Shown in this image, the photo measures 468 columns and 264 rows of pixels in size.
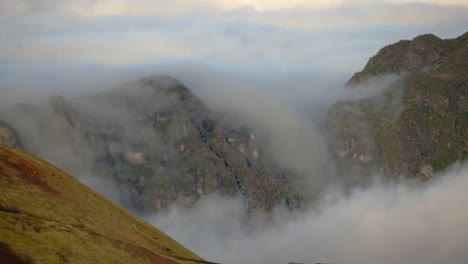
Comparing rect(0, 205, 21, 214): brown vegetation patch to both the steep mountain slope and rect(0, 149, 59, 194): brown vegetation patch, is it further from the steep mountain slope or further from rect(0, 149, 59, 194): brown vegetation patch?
rect(0, 149, 59, 194): brown vegetation patch

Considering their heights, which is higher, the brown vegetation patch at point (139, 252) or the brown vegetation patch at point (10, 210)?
the brown vegetation patch at point (10, 210)

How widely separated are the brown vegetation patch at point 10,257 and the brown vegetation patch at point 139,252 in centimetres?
2702

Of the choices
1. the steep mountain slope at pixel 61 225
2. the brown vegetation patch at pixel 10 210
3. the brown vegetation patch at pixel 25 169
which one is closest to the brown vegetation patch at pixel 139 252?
the steep mountain slope at pixel 61 225

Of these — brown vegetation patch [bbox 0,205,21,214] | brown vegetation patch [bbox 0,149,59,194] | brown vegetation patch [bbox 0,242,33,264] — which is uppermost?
brown vegetation patch [bbox 0,149,59,194]

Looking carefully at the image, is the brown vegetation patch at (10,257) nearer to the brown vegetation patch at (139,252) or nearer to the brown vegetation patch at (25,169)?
the brown vegetation patch at (139,252)

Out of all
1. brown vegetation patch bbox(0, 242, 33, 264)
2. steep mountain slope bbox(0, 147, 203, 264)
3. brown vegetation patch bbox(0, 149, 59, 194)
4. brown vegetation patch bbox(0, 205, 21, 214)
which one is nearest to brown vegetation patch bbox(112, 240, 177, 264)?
→ steep mountain slope bbox(0, 147, 203, 264)

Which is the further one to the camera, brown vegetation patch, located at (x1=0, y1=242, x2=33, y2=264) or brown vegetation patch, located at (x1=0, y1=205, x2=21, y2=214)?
brown vegetation patch, located at (x1=0, y1=205, x2=21, y2=214)

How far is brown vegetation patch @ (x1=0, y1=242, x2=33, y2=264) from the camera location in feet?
388

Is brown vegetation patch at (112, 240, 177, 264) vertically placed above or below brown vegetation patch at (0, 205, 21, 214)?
below

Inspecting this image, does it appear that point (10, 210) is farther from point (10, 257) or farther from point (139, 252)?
point (139, 252)

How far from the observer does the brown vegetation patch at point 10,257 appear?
388ft

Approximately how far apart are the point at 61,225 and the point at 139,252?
15308 mm

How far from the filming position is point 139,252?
14938 cm

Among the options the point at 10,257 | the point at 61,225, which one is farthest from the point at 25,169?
the point at 10,257
